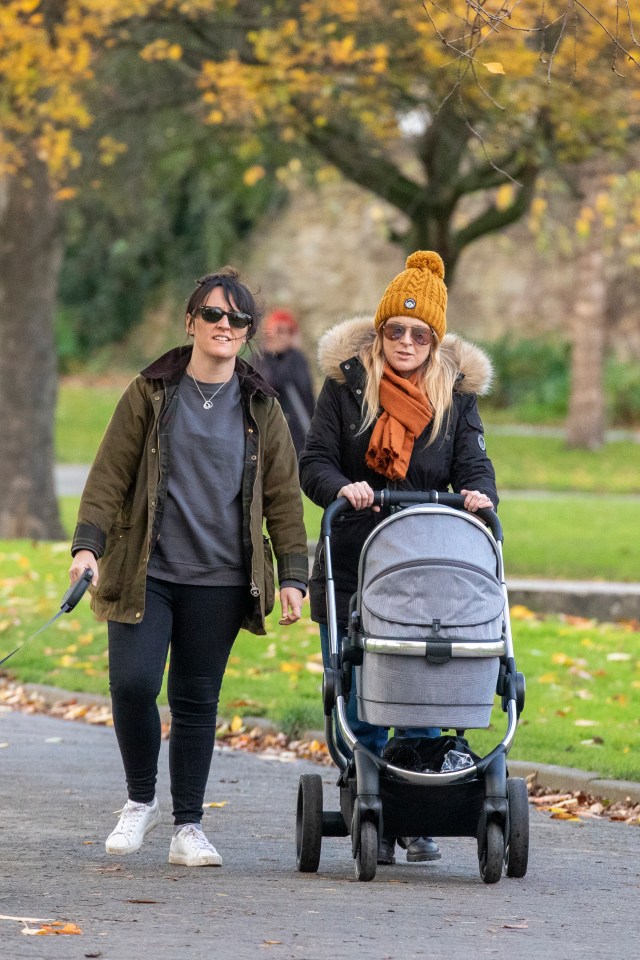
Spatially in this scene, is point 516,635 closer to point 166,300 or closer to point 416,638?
point 416,638

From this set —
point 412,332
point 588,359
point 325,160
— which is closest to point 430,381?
point 412,332

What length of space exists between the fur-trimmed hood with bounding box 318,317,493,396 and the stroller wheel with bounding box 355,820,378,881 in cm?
149

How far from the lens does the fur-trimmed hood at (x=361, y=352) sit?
19.0 ft

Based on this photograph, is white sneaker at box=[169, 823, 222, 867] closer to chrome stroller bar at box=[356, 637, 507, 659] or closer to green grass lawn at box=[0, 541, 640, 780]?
chrome stroller bar at box=[356, 637, 507, 659]

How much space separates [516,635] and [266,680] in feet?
6.18

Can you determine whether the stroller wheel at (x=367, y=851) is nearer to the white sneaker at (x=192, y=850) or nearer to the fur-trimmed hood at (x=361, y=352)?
the white sneaker at (x=192, y=850)

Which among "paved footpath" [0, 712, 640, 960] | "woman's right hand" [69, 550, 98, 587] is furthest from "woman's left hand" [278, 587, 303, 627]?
"paved footpath" [0, 712, 640, 960]

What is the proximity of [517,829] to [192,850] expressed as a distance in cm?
110

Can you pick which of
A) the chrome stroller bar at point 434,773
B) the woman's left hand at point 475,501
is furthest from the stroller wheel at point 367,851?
the woman's left hand at point 475,501

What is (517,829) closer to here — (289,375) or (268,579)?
(268,579)

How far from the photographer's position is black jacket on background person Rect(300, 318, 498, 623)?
5.75 m

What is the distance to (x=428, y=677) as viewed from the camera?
5277mm

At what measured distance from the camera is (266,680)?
10.2 metres

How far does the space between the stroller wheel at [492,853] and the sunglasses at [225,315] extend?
5.91 ft
